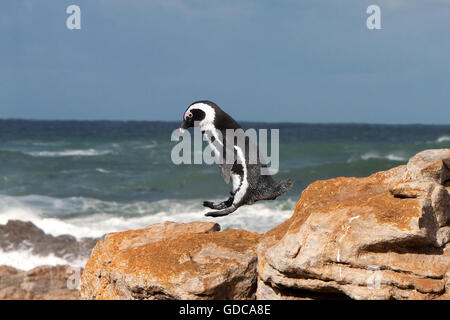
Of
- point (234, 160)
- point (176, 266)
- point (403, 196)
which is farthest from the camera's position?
point (176, 266)

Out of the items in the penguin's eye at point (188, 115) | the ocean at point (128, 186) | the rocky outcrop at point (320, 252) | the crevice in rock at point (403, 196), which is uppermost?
the penguin's eye at point (188, 115)

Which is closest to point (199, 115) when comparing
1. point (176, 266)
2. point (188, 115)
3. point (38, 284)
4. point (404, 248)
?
point (188, 115)

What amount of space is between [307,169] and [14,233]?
48.5 feet

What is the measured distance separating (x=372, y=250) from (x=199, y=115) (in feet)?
4.83

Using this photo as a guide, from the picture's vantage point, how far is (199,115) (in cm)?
383

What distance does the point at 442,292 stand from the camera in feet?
11.4

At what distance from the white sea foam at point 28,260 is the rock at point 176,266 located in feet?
17.1

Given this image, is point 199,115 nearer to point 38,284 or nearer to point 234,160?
point 234,160

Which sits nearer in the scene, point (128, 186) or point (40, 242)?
point (40, 242)

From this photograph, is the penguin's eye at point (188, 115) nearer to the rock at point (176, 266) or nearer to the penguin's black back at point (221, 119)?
the penguin's black back at point (221, 119)

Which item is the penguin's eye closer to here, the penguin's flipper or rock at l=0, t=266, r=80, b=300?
the penguin's flipper

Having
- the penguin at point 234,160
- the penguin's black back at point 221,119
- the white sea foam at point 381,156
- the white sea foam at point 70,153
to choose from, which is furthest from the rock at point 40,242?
the white sea foam at point 381,156

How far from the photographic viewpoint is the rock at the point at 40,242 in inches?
407
